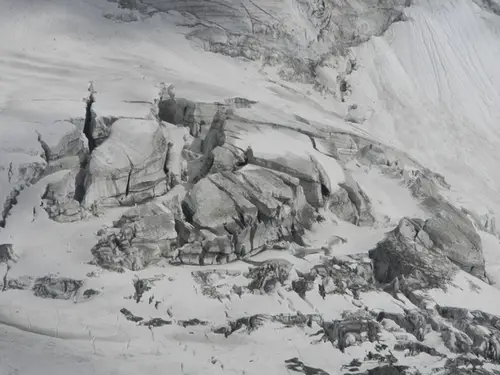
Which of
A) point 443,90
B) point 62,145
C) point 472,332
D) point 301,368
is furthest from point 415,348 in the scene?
point 443,90

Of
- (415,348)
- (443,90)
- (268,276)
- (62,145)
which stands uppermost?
(443,90)

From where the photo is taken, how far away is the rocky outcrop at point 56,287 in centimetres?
2259

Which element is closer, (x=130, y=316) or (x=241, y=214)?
(x=130, y=316)

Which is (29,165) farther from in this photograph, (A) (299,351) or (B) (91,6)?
(B) (91,6)

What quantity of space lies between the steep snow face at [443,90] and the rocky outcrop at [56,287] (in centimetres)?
2189

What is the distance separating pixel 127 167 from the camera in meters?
27.2

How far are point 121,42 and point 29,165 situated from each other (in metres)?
14.8

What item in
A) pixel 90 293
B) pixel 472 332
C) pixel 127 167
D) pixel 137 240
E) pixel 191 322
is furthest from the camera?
pixel 127 167

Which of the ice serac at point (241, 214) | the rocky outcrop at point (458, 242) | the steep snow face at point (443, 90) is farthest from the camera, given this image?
the steep snow face at point (443, 90)

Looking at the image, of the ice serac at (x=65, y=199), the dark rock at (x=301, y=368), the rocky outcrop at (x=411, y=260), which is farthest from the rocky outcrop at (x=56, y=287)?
the rocky outcrop at (x=411, y=260)

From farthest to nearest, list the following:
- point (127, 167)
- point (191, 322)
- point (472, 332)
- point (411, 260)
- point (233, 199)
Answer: point (127, 167) → point (233, 199) → point (411, 260) → point (472, 332) → point (191, 322)

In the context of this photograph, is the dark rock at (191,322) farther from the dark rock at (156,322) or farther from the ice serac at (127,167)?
the ice serac at (127,167)

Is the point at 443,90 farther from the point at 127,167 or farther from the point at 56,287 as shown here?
the point at 56,287

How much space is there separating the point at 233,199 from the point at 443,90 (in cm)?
2292
